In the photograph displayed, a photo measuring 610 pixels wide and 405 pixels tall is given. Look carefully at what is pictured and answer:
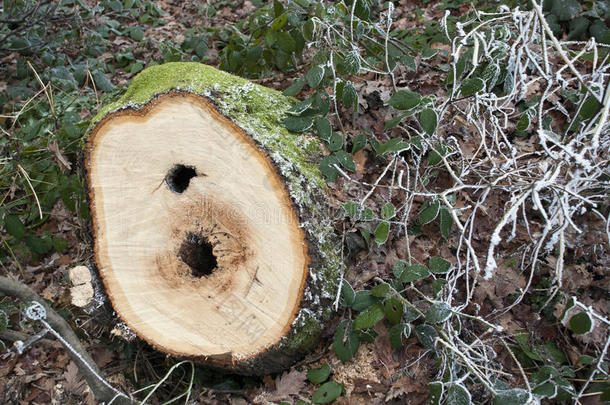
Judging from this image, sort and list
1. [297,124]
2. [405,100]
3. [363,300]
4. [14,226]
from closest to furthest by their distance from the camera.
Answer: [363,300]
[405,100]
[297,124]
[14,226]

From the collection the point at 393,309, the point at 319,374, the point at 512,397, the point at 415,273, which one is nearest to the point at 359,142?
the point at 415,273

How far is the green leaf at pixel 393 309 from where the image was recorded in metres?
1.80

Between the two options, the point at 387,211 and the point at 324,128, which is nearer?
the point at 387,211

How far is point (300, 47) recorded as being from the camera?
285 cm

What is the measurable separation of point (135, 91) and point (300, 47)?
1096mm

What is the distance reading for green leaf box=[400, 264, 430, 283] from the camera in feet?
5.92

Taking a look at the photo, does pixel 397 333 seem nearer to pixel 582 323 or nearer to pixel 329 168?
pixel 582 323

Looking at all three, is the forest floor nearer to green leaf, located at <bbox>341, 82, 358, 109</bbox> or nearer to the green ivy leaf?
the green ivy leaf

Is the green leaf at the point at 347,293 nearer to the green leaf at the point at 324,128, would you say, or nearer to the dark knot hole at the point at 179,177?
the green leaf at the point at 324,128

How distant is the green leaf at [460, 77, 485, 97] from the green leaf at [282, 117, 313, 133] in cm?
71

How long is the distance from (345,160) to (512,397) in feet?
→ 3.78

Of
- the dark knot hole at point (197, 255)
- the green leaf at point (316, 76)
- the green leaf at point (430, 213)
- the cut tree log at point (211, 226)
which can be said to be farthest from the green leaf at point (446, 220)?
the dark knot hole at point (197, 255)

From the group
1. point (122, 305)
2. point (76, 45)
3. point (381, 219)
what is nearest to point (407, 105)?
point (381, 219)

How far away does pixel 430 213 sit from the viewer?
1952 mm
